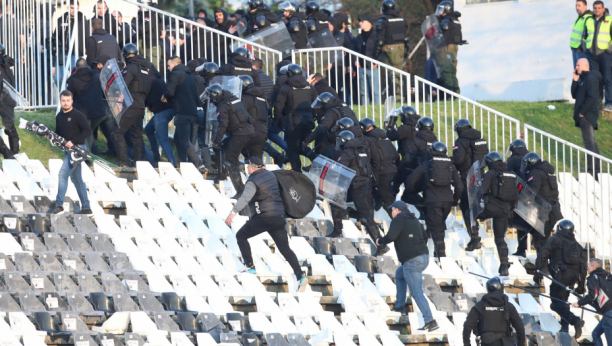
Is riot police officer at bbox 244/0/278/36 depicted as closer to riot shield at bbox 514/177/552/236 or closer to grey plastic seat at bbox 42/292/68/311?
riot shield at bbox 514/177/552/236

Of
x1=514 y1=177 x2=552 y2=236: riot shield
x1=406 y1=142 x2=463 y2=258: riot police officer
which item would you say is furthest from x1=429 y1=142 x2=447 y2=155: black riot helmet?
x1=514 y1=177 x2=552 y2=236: riot shield

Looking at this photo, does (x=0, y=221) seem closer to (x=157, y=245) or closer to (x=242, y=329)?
(x=157, y=245)

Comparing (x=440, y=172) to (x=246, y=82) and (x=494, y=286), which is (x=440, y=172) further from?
(x=246, y=82)

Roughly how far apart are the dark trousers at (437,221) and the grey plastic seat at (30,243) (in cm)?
491

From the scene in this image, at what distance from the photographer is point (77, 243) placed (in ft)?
42.6

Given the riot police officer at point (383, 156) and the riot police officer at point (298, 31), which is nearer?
the riot police officer at point (383, 156)

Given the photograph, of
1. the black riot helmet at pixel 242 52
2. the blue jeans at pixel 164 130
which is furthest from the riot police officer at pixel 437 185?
the blue jeans at pixel 164 130

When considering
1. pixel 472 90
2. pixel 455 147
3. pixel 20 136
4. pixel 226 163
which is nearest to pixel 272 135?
pixel 226 163

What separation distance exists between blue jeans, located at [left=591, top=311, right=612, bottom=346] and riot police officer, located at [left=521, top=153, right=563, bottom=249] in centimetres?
199

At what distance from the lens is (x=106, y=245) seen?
13109 mm

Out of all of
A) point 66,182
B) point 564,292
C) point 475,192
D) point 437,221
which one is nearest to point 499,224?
point 475,192

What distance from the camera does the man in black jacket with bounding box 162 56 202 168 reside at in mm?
15109

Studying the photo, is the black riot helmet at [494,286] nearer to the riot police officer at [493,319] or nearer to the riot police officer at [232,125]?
the riot police officer at [493,319]

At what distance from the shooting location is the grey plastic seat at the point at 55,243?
12.9m
